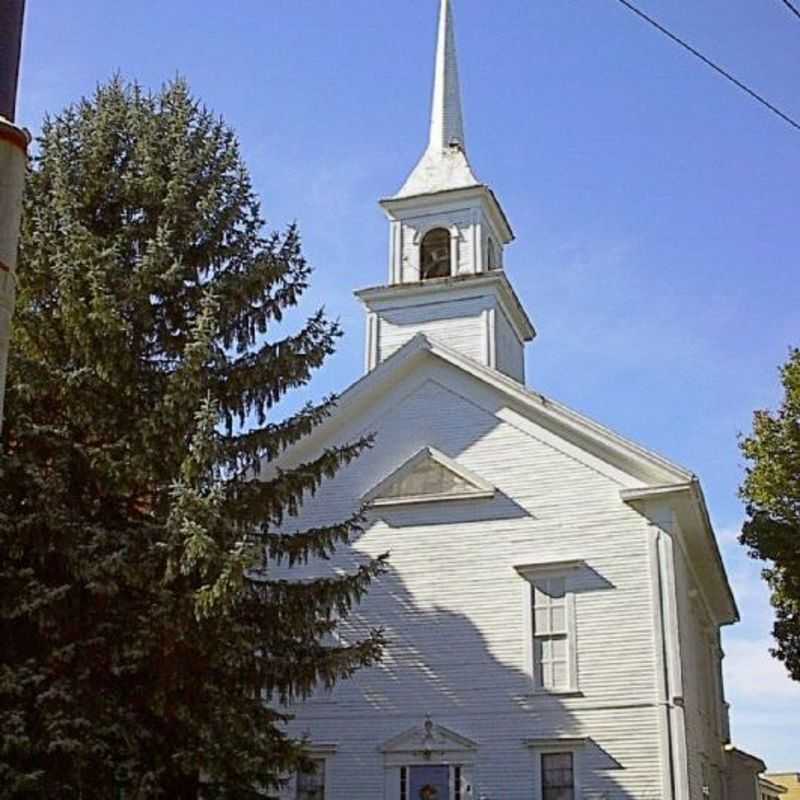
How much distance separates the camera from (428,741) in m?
17.5

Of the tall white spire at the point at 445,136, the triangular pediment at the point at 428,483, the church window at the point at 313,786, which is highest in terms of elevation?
the tall white spire at the point at 445,136

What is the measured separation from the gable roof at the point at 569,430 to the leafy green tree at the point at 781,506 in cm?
214

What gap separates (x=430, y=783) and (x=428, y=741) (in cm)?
60

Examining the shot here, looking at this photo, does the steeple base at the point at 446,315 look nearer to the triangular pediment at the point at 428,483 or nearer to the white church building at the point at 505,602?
the white church building at the point at 505,602

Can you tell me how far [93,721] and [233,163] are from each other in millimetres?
6734

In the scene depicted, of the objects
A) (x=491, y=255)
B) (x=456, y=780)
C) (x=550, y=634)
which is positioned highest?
(x=491, y=255)

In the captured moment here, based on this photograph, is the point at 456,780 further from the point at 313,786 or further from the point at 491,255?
the point at 491,255

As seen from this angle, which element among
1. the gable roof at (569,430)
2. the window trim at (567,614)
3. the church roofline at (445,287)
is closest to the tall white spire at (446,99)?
the church roofline at (445,287)

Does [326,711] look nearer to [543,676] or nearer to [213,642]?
[543,676]

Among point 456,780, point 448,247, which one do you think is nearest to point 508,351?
point 448,247

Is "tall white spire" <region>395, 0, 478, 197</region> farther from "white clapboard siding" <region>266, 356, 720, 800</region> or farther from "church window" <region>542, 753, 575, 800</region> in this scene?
"church window" <region>542, 753, 575, 800</region>

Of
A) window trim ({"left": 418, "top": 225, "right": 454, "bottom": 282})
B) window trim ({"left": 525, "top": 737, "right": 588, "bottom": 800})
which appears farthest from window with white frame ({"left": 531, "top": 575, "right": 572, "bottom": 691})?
window trim ({"left": 418, "top": 225, "right": 454, "bottom": 282})

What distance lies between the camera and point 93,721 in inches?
438

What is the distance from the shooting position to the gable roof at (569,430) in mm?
17500
